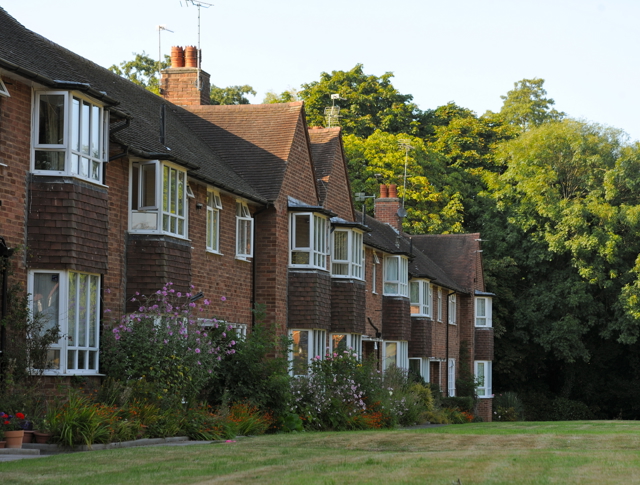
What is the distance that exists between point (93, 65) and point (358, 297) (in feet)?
36.1

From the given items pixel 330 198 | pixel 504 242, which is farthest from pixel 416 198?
pixel 330 198

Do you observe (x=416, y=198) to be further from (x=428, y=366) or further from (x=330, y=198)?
(x=330, y=198)

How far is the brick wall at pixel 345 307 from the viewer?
103ft

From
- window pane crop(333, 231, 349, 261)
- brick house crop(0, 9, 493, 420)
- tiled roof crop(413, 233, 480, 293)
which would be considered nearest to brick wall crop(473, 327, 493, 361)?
tiled roof crop(413, 233, 480, 293)

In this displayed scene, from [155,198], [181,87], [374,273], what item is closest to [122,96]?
[155,198]

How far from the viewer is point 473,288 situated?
2064 inches

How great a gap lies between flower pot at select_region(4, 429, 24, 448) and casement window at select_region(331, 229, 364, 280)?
1739 cm

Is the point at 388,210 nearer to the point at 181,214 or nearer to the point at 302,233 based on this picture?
the point at 302,233

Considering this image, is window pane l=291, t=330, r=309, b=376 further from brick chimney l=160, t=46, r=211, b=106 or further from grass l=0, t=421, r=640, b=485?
grass l=0, t=421, r=640, b=485

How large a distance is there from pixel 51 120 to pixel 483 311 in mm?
37828

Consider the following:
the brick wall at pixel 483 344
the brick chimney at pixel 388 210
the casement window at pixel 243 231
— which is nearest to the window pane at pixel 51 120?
the casement window at pixel 243 231

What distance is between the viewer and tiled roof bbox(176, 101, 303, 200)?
28.9 meters

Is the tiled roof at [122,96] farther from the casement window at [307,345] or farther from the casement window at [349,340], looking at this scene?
the casement window at [349,340]

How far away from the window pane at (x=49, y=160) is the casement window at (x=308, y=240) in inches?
459
